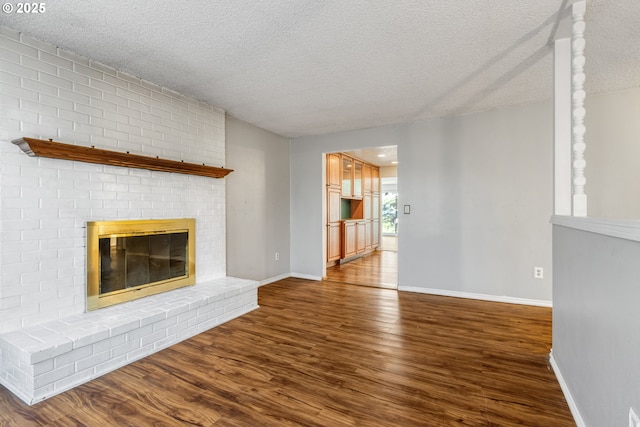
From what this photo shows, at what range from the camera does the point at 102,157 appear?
249 cm

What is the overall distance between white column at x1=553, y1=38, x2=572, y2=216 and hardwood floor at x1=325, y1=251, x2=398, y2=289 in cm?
261

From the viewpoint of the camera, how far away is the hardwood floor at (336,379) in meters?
1.65

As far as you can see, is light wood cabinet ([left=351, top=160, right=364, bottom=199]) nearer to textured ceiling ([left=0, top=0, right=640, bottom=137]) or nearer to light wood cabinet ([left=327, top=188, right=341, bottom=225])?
light wood cabinet ([left=327, top=188, right=341, bottom=225])

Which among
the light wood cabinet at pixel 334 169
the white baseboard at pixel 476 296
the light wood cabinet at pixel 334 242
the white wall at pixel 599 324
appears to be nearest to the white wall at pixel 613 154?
the white baseboard at pixel 476 296

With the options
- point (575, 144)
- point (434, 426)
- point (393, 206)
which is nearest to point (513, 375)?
point (434, 426)

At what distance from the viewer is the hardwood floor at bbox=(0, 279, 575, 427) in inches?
64.8

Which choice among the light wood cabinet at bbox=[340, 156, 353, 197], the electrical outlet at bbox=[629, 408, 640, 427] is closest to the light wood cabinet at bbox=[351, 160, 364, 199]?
the light wood cabinet at bbox=[340, 156, 353, 197]

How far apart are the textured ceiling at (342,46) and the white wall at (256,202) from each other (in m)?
0.88

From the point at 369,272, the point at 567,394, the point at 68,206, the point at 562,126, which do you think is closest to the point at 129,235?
the point at 68,206

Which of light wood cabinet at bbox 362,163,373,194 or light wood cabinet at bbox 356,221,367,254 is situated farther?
light wood cabinet at bbox 362,163,373,194

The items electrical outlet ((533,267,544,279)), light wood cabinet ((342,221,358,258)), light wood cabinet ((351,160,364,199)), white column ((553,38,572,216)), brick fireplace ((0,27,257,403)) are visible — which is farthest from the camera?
light wood cabinet ((351,160,364,199))

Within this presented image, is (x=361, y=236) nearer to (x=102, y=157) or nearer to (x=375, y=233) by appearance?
(x=375, y=233)

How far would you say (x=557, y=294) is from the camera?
210cm

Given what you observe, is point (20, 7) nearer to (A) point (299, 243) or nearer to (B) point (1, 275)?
(B) point (1, 275)
